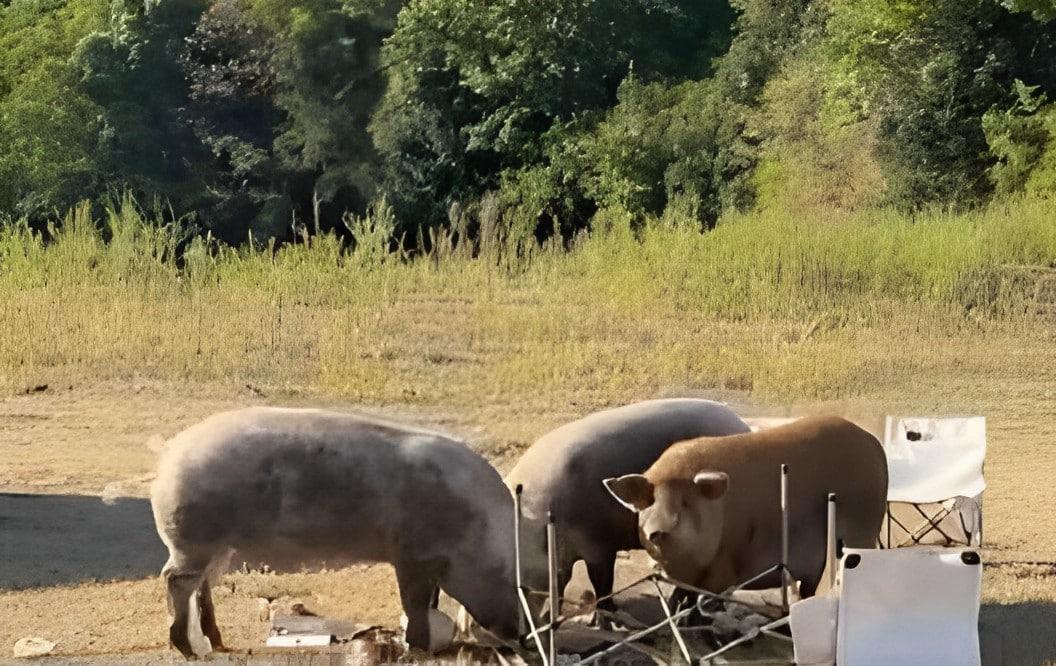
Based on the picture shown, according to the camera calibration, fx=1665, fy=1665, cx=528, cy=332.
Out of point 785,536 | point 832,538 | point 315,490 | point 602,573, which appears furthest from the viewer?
point 602,573

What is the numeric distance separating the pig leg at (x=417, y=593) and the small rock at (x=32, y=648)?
1.33 meters

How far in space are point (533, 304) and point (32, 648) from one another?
89.3 inches

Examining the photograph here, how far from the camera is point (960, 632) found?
5473 mm

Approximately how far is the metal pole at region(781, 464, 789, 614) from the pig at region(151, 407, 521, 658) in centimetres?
96

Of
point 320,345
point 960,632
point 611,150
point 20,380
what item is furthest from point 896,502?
point 20,380

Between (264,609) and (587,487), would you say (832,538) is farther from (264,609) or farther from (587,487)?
(264,609)

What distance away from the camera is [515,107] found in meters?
6.57

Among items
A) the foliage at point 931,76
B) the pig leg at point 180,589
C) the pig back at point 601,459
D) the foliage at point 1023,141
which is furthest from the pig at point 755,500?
the pig leg at point 180,589

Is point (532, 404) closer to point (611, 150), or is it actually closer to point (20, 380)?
point (611, 150)

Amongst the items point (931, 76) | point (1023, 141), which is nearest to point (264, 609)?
point (931, 76)

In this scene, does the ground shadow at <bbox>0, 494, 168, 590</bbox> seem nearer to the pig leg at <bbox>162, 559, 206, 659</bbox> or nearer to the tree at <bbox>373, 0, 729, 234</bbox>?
the pig leg at <bbox>162, 559, 206, 659</bbox>

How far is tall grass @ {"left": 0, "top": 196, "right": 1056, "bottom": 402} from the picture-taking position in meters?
6.33

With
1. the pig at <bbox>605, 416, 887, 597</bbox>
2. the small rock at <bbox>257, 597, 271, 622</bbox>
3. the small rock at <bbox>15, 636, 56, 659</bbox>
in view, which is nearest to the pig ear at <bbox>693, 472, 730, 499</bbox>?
the pig at <bbox>605, 416, 887, 597</bbox>

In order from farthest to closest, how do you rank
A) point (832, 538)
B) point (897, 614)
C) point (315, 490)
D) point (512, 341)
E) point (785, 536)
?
point (512, 341) < point (785, 536) < point (315, 490) < point (832, 538) < point (897, 614)
